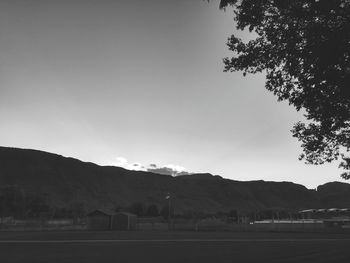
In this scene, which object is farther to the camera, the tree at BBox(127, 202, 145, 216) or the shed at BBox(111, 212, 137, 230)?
the tree at BBox(127, 202, 145, 216)

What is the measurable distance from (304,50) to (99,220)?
69040mm

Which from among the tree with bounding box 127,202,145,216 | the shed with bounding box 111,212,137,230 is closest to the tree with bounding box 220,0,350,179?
the shed with bounding box 111,212,137,230

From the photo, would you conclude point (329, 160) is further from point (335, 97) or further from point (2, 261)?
point (2, 261)

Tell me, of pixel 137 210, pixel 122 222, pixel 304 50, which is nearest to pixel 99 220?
pixel 122 222

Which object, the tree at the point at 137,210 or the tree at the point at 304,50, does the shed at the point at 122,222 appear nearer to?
the tree at the point at 137,210

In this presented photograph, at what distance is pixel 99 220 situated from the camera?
257 feet

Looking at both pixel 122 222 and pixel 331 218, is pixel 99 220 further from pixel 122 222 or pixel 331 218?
pixel 331 218

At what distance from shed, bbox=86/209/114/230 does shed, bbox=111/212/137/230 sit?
2.37 feet

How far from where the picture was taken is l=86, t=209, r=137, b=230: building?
7756 centimetres

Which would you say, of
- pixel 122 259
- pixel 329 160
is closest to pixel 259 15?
pixel 329 160

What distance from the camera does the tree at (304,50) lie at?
13008mm

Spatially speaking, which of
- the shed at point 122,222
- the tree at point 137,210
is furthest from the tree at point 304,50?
the tree at point 137,210

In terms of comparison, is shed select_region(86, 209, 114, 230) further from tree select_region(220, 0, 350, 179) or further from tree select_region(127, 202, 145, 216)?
tree select_region(220, 0, 350, 179)

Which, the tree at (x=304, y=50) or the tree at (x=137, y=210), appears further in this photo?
the tree at (x=137, y=210)
